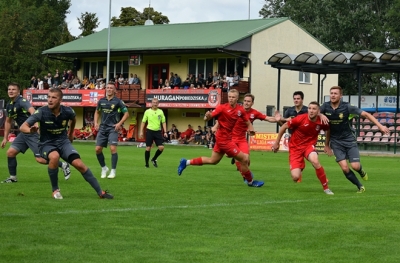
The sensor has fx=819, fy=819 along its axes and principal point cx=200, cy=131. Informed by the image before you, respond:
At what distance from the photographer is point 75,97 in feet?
200

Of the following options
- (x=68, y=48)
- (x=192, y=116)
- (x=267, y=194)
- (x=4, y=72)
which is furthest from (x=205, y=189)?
(x=4, y=72)

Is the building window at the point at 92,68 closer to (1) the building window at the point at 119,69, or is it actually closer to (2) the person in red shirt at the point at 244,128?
(1) the building window at the point at 119,69

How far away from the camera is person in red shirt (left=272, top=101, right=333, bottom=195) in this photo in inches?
603

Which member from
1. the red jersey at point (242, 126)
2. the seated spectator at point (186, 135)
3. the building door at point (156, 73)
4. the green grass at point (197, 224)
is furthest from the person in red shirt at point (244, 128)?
the building door at point (156, 73)

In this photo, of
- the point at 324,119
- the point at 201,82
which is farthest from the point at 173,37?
the point at 324,119

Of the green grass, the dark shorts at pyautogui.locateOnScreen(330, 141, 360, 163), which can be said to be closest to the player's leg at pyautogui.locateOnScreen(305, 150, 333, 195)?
the green grass

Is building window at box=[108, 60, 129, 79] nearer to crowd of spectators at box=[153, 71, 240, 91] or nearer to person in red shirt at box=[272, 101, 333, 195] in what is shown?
crowd of spectators at box=[153, 71, 240, 91]

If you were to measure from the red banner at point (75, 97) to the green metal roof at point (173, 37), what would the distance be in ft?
10.6

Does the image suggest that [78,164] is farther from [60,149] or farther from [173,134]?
[173,134]

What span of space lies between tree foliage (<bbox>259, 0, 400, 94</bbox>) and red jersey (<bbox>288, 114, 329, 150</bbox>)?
55498 mm

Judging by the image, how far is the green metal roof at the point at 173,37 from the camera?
55812mm

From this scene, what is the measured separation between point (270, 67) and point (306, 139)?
42.0 metres

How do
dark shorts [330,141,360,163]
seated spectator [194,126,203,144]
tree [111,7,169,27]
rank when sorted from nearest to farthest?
dark shorts [330,141,360,163] < seated spectator [194,126,203,144] < tree [111,7,169,27]

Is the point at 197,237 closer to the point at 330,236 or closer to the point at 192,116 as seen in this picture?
the point at 330,236
